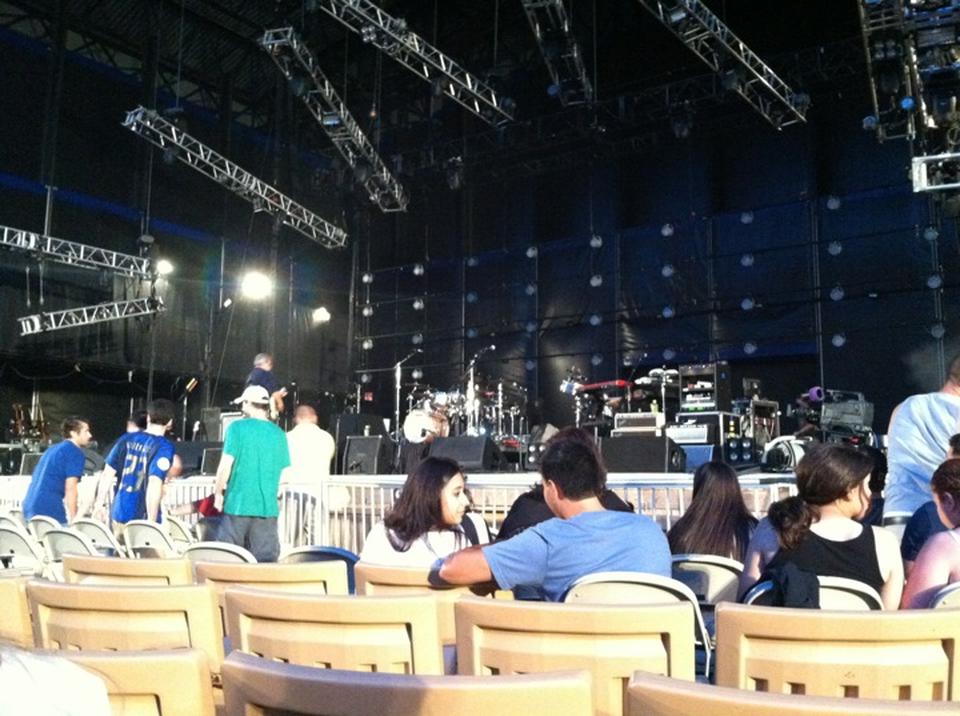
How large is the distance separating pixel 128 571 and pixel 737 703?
254cm

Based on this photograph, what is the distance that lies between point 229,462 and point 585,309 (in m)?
10.1

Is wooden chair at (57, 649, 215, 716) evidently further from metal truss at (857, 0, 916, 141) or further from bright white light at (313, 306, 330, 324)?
bright white light at (313, 306, 330, 324)

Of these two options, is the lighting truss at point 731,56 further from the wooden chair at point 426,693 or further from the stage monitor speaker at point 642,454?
the wooden chair at point 426,693

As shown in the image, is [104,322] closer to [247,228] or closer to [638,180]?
[247,228]

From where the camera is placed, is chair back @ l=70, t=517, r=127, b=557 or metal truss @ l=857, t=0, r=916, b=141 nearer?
chair back @ l=70, t=517, r=127, b=557

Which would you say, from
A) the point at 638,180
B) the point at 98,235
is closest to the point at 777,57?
the point at 638,180

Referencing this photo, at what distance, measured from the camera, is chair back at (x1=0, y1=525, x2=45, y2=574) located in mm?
4895

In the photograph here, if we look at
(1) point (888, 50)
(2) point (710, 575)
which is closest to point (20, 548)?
(2) point (710, 575)

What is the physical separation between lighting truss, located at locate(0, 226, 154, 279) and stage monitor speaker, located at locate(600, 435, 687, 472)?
8.56 metres

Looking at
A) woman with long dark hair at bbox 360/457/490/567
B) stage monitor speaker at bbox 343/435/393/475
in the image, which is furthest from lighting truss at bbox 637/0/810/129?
woman with long dark hair at bbox 360/457/490/567

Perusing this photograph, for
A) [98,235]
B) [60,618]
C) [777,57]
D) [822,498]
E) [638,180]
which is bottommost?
[60,618]

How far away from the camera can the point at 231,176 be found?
44.7 feet

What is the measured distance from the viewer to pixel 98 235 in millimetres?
14844

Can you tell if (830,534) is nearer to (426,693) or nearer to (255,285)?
(426,693)
